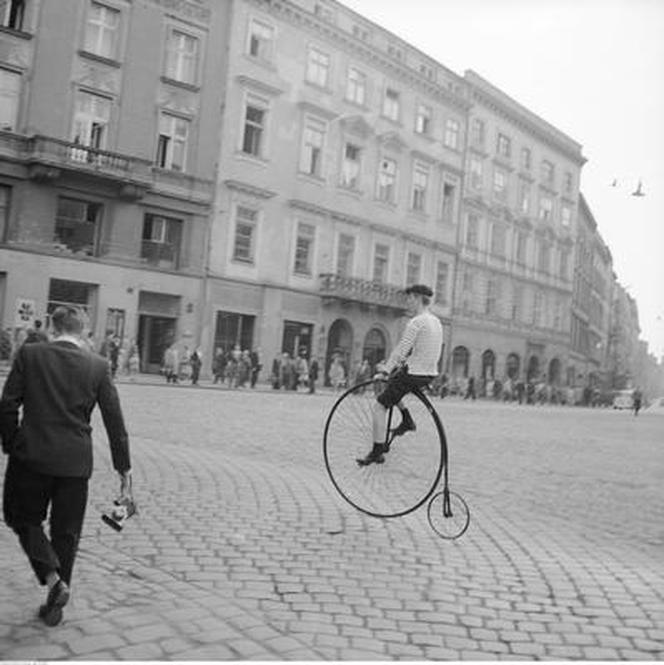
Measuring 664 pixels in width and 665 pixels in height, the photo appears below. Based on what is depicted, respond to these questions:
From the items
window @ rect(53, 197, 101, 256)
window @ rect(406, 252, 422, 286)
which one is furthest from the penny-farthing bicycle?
window @ rect(406, 252, 422, 286)

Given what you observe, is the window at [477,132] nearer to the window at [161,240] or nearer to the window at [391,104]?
the window at [391,104]

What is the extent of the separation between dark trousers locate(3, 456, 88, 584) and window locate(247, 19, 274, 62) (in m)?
33.1

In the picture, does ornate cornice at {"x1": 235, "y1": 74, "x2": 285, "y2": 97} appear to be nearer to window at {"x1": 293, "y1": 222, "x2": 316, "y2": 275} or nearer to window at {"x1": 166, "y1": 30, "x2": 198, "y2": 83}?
window at {"x1": 166, "y1": 30, "x2": 198, "y2": 83}

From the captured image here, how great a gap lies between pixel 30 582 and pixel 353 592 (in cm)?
192

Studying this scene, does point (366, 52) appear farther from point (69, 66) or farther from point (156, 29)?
point (69, 66)

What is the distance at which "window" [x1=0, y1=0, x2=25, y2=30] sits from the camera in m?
27.8

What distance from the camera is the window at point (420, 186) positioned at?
42.2m

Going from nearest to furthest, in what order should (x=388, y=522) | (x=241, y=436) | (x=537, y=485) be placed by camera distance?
(x=388, y=522), (x=537, y=485), (x=241, y=436)

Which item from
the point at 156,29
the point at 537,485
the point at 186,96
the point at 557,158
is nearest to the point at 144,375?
the point at 186,96

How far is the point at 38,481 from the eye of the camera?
4105 mm

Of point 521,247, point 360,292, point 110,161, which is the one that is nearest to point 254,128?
point 110,161

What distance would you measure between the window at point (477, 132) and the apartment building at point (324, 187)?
3582 mm

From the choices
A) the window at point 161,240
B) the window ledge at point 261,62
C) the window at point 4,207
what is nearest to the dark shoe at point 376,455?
the window at point 4,207

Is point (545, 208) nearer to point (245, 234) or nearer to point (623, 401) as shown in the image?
point (623, 401)
